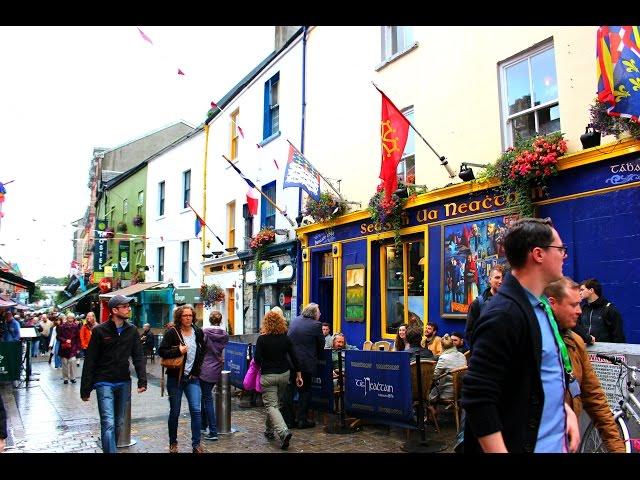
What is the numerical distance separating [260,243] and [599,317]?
11.7 meters

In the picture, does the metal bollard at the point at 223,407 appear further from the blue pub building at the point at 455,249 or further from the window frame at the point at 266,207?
the window frame at the point at 266,207

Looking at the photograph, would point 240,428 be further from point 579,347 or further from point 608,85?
point 608,85

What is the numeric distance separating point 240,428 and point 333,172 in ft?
26.1

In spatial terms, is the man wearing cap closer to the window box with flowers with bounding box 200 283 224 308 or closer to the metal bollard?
the metal bollard

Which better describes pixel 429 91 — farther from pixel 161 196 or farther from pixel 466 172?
pixel 161 196

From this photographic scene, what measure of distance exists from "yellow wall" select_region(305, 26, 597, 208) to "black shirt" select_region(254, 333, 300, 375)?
5122mm

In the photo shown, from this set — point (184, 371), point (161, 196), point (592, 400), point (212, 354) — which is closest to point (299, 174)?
point (212, 354)

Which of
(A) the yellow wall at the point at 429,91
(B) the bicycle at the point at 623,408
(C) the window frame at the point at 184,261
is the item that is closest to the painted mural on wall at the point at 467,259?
(A) the yellow wall at the point at 429,91

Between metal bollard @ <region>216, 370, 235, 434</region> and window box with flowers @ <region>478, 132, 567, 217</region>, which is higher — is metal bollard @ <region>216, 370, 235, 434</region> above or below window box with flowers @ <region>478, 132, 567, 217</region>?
below

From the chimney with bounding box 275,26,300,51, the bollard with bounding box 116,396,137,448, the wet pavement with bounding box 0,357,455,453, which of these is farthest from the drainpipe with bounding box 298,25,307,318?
the bollard with bounding box 116,396,137,448

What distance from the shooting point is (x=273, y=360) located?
283 inches

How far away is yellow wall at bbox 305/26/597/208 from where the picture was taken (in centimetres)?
830

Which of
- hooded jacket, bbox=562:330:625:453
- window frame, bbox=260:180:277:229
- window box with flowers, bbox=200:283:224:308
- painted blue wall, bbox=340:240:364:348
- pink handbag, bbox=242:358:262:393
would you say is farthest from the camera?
window box with flowers, bbox=200:283:224:308

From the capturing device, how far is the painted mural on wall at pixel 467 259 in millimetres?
9078
